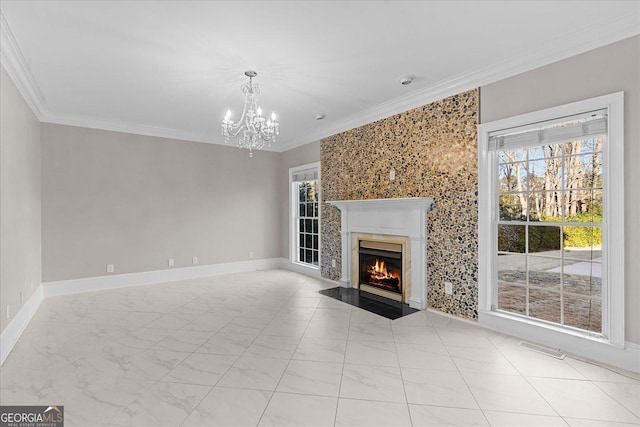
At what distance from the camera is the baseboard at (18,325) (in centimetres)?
280

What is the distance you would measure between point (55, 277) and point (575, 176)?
22.4 feet

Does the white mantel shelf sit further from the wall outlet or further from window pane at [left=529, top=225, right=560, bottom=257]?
window pane at [left=529, top=225, right=560, bottom=257]

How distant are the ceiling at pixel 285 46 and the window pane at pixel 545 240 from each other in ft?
5.25

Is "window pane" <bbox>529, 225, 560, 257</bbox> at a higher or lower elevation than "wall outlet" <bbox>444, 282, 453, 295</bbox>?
higher

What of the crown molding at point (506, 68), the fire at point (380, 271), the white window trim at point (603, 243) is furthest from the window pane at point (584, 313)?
the crown molding at point (506, 68)

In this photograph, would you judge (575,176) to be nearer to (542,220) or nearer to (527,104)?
(542,220)

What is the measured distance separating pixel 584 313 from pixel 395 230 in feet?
7.09

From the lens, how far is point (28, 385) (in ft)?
7.67

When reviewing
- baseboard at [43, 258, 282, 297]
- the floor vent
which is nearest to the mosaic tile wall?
the floor vent

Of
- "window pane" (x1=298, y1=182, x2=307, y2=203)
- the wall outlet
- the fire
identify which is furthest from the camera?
"window pane" (x1=298, y1=182, x2=307, y2=203)

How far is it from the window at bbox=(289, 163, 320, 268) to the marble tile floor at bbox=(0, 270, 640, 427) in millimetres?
2502

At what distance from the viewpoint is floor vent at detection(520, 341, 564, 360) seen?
2762mm

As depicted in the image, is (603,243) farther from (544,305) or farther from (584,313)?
(544,305)

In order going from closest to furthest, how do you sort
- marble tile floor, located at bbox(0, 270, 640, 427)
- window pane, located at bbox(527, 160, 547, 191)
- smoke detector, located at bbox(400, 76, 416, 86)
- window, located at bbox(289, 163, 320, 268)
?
marble tile floor, located at bbox(0, 270, 640, 427)
window pane, located at bbox(527, 160, 547, 191)
smoke detector, located at bbox(400, 76, 416, 86)
window, located at bbox(289, 163, 320, 268)
